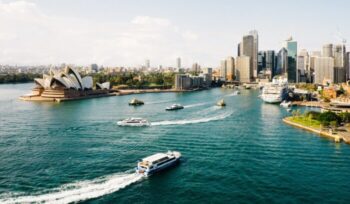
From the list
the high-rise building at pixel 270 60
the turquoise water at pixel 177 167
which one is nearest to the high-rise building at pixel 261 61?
the high-rise building at pixel 270 60

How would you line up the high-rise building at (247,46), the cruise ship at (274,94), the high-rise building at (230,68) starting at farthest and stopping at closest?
the high-rise building at (247,46) < the high-rise building at (230,68) < the cruise ship at (274,94)

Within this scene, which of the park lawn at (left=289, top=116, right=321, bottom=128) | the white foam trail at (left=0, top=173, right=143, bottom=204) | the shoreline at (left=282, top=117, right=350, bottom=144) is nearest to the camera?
the white foam trail at (left=0, top=173, right=143, bottom=204)

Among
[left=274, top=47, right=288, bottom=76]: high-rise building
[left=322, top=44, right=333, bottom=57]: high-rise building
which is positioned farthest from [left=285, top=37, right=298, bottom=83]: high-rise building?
[left=322, top=44, right=333, bottom=57]: high-rise building

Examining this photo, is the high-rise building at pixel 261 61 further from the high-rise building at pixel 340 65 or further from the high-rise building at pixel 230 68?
the high-rise building at pixel 340 65

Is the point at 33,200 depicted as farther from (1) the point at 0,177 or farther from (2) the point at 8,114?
(2) the point at 8,114

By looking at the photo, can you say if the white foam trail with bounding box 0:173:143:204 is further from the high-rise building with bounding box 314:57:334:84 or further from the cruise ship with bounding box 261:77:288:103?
the high-rise building with bounding box 314:57:334:84
